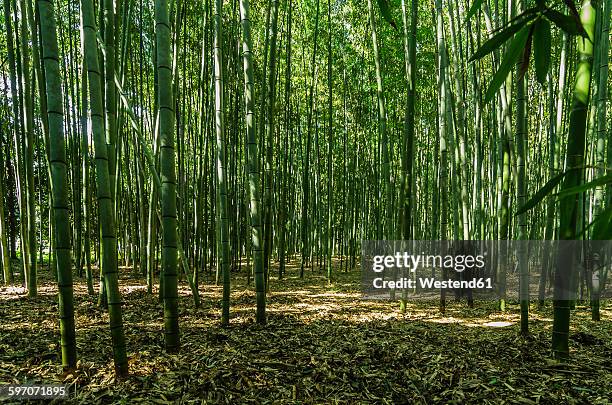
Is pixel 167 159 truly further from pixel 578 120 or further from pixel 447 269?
pixel 447 269

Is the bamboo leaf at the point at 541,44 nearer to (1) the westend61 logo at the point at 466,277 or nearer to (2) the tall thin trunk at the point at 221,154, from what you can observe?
(2) the tall thin trunk at the point at 221,154

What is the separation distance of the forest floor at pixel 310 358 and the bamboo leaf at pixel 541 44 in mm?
1493

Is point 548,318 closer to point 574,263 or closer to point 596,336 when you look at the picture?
point 596,336

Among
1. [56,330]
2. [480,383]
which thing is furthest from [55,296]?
[480,383]

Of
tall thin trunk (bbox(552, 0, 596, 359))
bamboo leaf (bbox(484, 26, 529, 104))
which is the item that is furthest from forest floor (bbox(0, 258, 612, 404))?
bamboo leaf (bbox(484, 26, 529, 104))

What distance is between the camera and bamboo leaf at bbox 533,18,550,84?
2.69 feet

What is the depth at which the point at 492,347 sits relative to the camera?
2.47m

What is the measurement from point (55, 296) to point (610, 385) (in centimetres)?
437

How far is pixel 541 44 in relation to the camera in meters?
0.83

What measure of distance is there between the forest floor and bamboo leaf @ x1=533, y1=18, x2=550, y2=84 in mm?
1493

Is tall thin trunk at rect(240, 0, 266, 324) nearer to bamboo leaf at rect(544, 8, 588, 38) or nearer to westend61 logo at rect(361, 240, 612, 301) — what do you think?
westend61 logo at rect(361, 240, 612, 301)

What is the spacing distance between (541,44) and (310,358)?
1.94m

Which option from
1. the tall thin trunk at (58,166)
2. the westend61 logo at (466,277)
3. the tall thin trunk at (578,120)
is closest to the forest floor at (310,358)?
the tall thin trunk at (58,166)

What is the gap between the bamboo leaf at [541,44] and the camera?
820 mm
